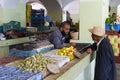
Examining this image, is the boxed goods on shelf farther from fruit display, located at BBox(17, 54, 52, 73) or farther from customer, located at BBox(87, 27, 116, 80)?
customer, located at BBox(87, 27, 116, 80)

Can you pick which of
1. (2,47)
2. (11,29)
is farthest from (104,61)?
(11,29)

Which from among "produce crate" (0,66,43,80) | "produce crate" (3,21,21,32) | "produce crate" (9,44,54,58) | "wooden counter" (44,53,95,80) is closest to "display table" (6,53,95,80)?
"wooden counter" (44,53,95,80)

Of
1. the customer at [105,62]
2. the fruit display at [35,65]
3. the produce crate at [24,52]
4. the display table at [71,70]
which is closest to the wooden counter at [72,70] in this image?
the display table at [71,70]

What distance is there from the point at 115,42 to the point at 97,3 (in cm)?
190

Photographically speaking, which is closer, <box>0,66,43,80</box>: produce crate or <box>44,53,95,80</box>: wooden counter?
<box>0,66,43,80</box>: produce crate

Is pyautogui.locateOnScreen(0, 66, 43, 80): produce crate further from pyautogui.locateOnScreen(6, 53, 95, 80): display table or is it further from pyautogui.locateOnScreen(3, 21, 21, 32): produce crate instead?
pyautogui.locateOnScreen(3, 21, 21, 32): produce crate

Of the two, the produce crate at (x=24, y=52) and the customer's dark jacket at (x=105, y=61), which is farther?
the customer's dark jacket at (x=105, y=61)

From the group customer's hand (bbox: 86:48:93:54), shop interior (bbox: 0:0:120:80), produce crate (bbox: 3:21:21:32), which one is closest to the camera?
shop interior (bbox: 0:0:120:80)

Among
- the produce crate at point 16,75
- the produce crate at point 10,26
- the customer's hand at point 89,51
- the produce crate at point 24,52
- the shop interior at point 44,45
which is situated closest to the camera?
the produce crate at point 16,75

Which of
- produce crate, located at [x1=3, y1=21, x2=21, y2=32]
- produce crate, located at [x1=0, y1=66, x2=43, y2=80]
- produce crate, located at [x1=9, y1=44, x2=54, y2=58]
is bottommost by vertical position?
produce crate, located at [x1=0, y1=66, x2=43, y2=80]

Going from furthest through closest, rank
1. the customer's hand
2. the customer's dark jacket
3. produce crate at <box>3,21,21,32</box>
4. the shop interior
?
produce crate at <box>3,21,21,32</box> < the customer's hand < the customer's dark jacket < the shop interior

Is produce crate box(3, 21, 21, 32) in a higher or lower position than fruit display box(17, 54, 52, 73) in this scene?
higher

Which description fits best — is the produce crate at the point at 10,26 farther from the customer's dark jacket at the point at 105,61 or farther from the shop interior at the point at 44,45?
the customer's dark jacket at the point at 105,61

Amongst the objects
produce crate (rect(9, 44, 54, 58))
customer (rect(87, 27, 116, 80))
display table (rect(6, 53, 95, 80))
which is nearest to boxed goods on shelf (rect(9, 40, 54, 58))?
produce crate (rect(9, 44, 54, 58))
